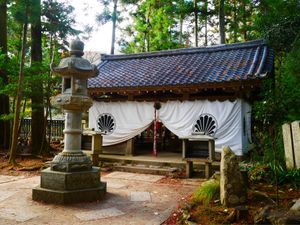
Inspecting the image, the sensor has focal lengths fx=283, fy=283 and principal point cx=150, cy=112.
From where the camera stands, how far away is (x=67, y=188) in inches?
249

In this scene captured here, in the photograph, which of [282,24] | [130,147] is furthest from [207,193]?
[282,24]

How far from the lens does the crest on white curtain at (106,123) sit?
1272cm

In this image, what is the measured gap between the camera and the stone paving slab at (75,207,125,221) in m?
5.35

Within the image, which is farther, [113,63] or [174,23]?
[174,23]

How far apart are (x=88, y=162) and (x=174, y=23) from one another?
2203cm

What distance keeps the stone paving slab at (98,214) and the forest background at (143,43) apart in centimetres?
329

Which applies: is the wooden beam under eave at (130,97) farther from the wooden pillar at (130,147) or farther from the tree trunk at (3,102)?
the tree trunk at (3,102)

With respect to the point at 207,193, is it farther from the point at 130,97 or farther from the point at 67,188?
the point at 130,97

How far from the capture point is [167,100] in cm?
1181

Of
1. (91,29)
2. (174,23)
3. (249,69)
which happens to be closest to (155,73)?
(249,69)

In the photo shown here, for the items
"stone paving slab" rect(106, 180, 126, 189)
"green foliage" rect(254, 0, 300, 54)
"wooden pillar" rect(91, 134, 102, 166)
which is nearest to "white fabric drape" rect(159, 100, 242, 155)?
"green foliage" rect(254, 0, 300, 54)

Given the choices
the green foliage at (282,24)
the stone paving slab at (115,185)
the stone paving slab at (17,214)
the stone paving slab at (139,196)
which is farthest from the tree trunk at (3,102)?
the green foliage at (282,24)

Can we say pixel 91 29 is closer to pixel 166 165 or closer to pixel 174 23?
pixel 174 23

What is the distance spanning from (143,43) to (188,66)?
14.6m
